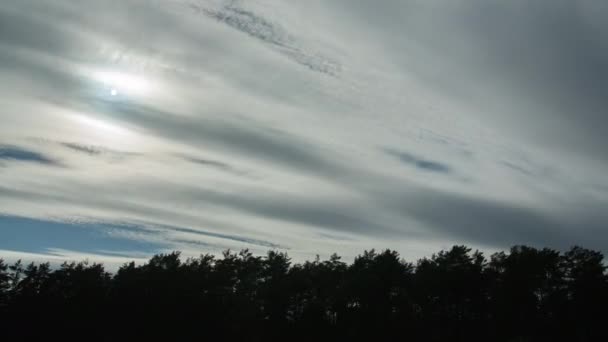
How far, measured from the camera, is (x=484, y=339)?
86.7m

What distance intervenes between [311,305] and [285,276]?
10.8 m

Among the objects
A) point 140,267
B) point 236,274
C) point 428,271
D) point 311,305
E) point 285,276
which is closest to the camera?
point 428,271

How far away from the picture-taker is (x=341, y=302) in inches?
3957

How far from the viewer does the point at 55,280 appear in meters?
149

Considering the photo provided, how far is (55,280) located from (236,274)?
6665 centimetres

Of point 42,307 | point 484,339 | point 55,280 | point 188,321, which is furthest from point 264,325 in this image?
point 55,280

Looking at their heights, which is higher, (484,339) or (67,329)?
(484,339)

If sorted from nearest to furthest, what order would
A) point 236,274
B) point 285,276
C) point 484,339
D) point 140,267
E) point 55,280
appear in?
point 484,339, point 285,276, point 236,274, point 140,267, point 55,280

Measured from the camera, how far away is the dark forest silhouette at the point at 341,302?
8600 centimetres

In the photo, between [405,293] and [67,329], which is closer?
[405,293]

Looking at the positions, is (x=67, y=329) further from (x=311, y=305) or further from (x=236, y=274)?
(x=311, y=305)

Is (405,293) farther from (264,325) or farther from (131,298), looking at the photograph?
(131,298)

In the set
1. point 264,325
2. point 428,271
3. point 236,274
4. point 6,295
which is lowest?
point 6,295

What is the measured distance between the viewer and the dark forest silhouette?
8600 centimetres
